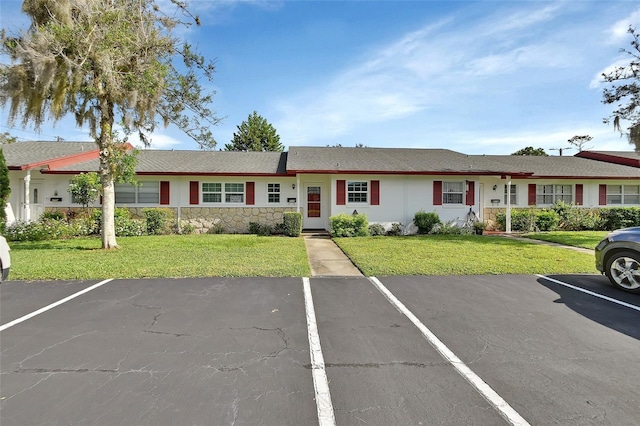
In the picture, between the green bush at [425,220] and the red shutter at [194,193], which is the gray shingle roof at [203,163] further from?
the green bush at [425,220]

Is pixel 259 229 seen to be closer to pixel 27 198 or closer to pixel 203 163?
pixel 203 163

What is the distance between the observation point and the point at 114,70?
8.33m

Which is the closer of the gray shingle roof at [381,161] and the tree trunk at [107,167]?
the tree trunk at [107,167]

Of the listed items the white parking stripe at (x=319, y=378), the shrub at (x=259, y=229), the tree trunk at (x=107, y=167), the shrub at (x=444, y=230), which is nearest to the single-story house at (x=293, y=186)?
the shrub at (x=259, y=229)

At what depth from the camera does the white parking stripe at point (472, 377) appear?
2.34m

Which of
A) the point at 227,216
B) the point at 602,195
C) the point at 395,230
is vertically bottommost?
the point at 395,230

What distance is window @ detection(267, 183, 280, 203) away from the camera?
15047 mm

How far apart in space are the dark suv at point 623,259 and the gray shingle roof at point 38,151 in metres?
19.4

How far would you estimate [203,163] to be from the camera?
15.7 metres

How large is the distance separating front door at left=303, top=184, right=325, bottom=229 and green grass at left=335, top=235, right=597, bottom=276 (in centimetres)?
449

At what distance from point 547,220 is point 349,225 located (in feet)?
33.0

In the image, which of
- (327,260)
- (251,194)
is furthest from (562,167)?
(251,194)

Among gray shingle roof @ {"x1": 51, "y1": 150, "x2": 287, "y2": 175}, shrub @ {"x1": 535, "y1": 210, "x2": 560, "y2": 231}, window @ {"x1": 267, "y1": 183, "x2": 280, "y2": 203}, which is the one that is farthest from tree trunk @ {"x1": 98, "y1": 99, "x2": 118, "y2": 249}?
shrub @ {"x1": 535, "y1": 210, "x2": 560, "y2": 231}

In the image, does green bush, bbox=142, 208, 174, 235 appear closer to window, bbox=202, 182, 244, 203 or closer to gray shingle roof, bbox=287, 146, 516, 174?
window, bbox=202, 182, 244, 203
